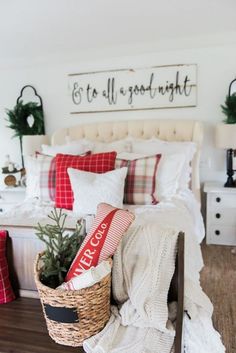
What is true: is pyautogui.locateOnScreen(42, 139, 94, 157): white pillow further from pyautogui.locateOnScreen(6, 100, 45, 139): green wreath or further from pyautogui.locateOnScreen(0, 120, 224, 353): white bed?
pyautogui.locateOnScreen(6, 100, 45, 139): green wreath

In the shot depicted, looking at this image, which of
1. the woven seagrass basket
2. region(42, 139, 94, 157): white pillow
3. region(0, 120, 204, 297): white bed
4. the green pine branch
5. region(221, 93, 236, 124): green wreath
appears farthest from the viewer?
→ region(221, 93, 236, 124): green wreath

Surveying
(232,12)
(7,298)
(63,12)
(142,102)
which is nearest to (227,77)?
(232,12)

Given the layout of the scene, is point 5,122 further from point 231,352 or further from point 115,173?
point 231,352

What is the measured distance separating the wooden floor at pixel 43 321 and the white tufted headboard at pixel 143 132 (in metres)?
0.74

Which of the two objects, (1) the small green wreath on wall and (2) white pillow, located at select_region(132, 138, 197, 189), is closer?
(2) white pillow, located at select_region(132, 138, 197, 189)

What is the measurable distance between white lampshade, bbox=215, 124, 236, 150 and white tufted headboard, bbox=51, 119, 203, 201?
19 centimetres

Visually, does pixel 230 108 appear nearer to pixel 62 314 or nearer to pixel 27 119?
pixel 27 119

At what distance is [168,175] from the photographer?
238 centimetres

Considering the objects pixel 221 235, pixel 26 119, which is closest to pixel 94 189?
pixel 221 235

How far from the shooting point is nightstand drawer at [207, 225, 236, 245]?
2889 mm

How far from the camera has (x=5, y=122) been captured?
3.80 metres

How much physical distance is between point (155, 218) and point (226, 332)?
801mm

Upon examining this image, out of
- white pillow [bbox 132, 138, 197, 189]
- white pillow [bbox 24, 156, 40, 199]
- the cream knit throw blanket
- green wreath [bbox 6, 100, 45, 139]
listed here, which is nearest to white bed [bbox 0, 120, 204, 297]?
white pillow [bbox 24, 156, 40, 199]

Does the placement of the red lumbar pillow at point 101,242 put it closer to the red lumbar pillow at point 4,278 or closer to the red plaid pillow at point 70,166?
the red lumbar pillow at point 4,278
